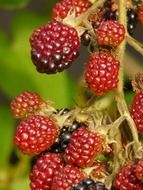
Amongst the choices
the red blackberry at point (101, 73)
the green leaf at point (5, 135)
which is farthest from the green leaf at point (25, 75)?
the red blackberry at point (101, 73)

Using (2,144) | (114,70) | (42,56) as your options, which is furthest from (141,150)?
(2,144)

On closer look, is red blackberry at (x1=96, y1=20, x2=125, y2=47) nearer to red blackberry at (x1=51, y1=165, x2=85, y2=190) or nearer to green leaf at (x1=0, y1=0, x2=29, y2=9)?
red blackberry at (x1=51, y1=165, x2=85, y2=190)

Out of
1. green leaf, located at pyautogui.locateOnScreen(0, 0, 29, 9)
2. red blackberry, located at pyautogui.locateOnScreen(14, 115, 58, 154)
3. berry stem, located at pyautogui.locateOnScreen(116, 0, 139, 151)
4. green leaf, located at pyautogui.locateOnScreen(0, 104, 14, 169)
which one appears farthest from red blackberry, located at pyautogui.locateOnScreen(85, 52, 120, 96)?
green leaf, located at pyautogui.locateOnScreen(0, 104, 14, 169)

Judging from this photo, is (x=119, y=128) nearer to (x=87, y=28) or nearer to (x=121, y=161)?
(x=121, y=161)

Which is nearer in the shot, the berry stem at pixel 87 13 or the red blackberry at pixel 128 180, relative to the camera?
the red blackberry at pixel 128 180

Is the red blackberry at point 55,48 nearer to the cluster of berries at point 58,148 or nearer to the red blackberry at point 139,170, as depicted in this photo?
the cluster of berries at point 58,148

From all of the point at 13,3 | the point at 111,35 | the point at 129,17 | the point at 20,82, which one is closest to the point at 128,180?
the point at 111,35

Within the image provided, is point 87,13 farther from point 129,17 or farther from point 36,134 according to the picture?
point 36,134
